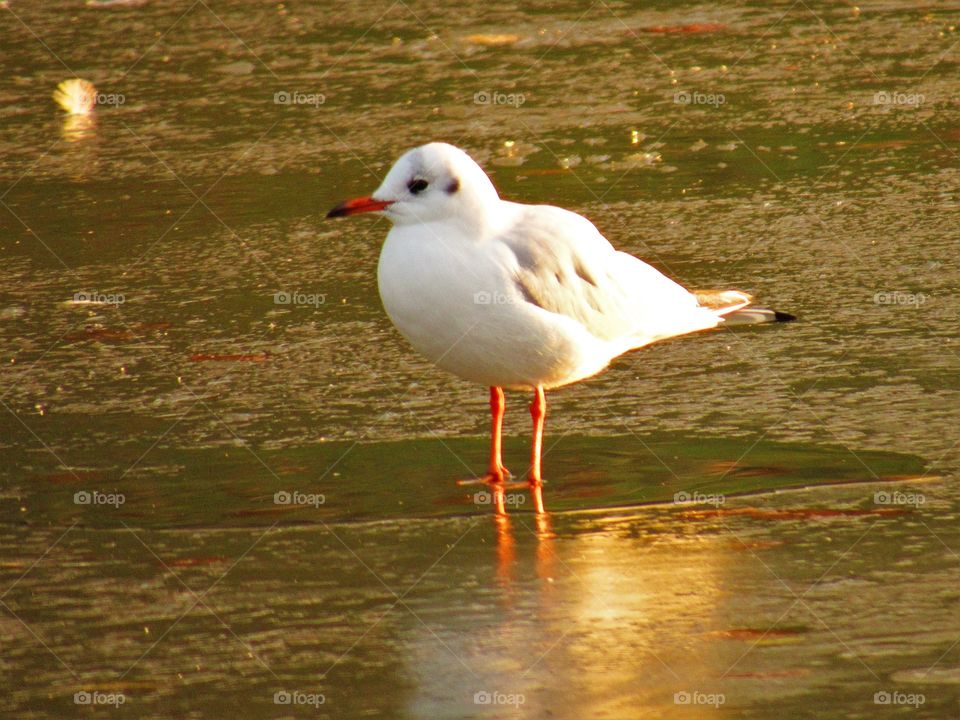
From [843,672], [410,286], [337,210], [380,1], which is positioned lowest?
[843,672]

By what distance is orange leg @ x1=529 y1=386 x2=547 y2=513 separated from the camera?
456 centimetres

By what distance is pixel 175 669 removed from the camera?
3488mm

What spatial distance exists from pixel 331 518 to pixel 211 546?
14.1 inches

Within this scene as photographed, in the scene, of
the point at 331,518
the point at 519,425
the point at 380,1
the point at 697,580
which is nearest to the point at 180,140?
the point at 380,1

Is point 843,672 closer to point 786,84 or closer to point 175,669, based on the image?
point 175,669
